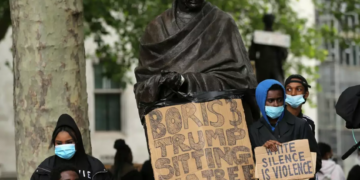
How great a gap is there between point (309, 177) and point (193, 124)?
111cm

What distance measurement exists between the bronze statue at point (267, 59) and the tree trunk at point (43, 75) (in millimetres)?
6287

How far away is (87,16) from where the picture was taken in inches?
703

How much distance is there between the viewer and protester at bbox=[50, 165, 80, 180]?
24.7ft

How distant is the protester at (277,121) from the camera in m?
7.83

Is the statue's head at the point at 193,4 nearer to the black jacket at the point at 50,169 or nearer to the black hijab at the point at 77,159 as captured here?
the black hijab at the point at 77,159

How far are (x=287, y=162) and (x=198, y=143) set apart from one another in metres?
0.85

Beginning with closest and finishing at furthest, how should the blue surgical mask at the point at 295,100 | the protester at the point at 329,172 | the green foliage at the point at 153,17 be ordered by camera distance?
the blue surgical mask at the point at 295,100, the protester at the point at 329,172, the green foliage at the point at 153,17

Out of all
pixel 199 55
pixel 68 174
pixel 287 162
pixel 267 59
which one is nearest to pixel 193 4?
pixel 199 55

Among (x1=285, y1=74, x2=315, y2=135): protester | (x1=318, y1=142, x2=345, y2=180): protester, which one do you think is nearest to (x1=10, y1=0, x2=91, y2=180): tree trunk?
(x1=285, y1=74, x2=315, y2=135): protester

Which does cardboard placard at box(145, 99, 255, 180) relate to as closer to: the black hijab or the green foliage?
the black hijab

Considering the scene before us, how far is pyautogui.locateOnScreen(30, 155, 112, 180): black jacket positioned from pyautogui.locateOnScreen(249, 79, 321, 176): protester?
1263 millimetres

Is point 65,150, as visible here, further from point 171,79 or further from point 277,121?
point 277,121

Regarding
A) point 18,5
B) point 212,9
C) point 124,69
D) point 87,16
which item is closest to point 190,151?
point 212,9

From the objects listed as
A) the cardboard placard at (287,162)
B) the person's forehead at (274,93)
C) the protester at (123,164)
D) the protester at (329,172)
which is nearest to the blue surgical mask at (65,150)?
the cardboard placard at (287,162)
